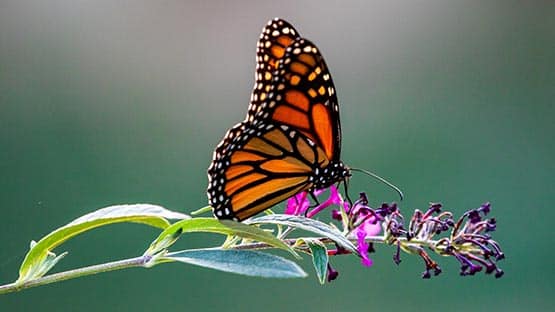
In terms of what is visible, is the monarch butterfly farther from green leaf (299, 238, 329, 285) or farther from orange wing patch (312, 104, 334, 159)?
green leaf (299, 238, 329, 285)

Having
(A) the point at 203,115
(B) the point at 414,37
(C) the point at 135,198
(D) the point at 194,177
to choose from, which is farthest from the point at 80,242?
(B) the point at 414,37

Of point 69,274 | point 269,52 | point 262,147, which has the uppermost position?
point 269,52

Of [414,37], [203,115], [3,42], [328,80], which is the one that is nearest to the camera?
[328,80]

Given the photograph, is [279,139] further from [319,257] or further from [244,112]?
[244,112]

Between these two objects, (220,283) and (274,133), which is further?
(220,283)

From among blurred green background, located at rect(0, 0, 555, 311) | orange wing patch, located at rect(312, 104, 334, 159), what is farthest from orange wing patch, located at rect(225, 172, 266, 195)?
blurred green background, located at rect(0, 0, 555, 311)

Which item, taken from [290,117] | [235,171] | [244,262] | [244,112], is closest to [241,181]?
[235,171]

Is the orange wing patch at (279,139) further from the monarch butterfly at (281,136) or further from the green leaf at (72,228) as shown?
the green leaf at (72,228)

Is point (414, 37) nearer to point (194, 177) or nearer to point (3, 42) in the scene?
point (194, 177)

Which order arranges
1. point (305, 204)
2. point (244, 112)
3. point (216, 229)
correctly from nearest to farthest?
point (216, 229) → point (305, 204) → point (244, 112)
